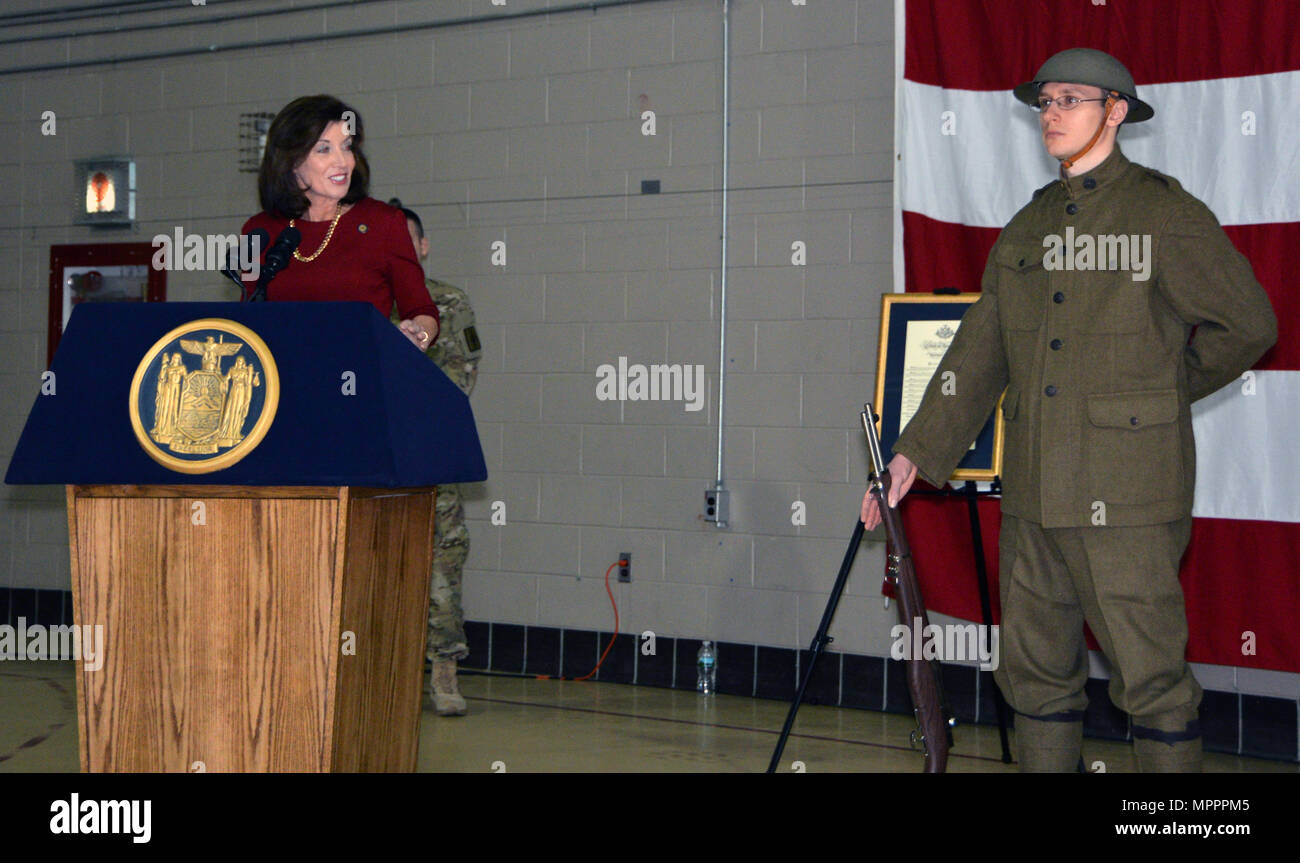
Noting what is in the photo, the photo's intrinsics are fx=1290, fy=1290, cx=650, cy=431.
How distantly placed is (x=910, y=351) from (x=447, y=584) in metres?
1.66

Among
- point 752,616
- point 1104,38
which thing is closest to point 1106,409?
point 1104,38

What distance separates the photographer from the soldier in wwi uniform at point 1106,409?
222 centimetres

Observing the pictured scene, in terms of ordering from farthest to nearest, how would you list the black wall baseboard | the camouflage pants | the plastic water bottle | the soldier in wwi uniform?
the plastic water bottle < the camouflage pants < the black wall baseboard < the soldier in wwi uniform

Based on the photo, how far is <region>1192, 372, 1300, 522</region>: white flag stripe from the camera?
3.54 metres

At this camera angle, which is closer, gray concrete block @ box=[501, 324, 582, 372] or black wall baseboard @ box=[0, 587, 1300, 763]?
black wall baseboard @ box=[0, 587, 1300, 763]

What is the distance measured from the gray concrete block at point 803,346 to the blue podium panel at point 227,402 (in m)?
2.75

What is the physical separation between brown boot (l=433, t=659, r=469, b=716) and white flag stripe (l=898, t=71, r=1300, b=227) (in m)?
2.08

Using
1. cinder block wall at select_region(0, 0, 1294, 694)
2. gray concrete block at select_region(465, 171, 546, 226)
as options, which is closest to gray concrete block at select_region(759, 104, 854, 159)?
cinder block wall at select_region(0, 0, 1294, 694)

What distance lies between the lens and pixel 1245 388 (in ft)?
11.8

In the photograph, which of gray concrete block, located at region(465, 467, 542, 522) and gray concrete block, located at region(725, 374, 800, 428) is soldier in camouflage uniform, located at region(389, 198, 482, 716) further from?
gray concrete block, located at region(725, 374, 800, 428)

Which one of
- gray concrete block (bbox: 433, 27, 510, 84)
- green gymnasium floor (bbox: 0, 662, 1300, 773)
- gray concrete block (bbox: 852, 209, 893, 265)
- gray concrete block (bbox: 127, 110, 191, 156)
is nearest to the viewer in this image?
green gymnasium floor (bbox: 0, 662, 1300, 773)
